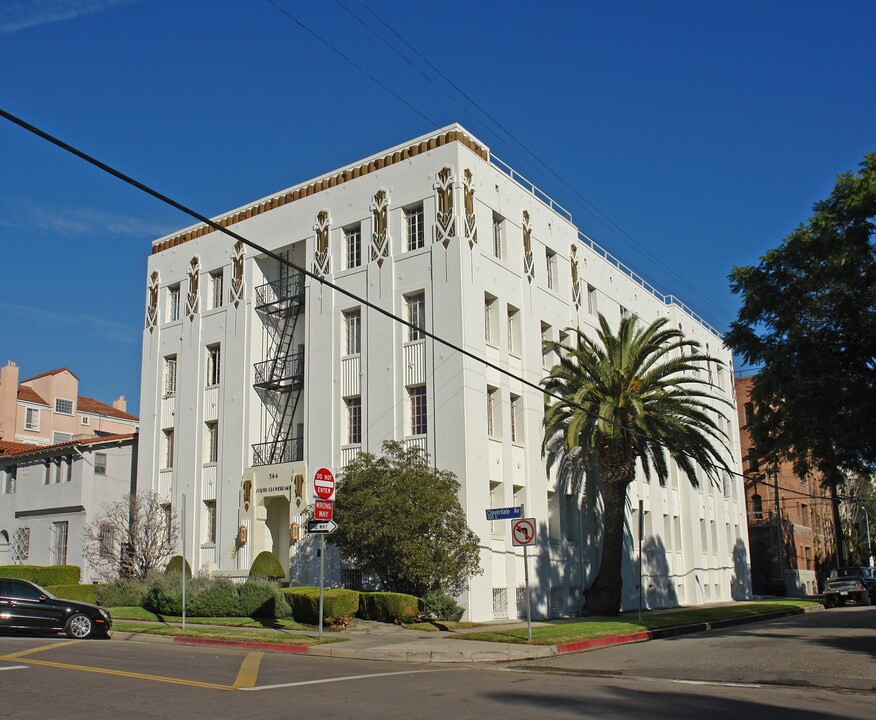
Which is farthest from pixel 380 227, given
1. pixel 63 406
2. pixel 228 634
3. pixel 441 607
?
pixel 63 406

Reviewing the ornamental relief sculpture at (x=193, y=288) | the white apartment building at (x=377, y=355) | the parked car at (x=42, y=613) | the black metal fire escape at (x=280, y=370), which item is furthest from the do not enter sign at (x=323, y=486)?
the ornamental relief sculpture at (x=193, y=288)

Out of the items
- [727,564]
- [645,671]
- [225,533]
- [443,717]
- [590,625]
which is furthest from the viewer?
[727,564]

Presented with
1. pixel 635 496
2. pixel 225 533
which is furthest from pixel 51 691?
pixel 635 496

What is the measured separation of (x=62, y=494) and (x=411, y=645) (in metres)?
25.8

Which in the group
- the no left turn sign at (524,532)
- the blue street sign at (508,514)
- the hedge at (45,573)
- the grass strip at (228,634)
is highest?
the blue street sign at (508,514)

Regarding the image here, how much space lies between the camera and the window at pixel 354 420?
32.3 metres

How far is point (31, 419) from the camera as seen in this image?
73938 mm

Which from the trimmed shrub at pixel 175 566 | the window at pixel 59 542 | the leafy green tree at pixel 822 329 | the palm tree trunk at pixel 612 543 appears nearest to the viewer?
the leafy green tree at pixel 822 329

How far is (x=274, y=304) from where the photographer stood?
36469 millimetres

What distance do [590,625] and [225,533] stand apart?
15.9 m

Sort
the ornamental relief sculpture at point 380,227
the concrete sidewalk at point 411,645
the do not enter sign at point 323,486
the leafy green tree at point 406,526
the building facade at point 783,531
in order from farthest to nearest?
the building facade at point 783,531 < the ornamental relief sculpture at point 380,227 < the leafy green tree at point 406,526 < the do not enter sign at point 323,486 < the concrete sidewalk at point 411,645

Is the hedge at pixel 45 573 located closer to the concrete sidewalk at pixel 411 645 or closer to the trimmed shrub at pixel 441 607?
the concrete sidewalk at pixel 411 645

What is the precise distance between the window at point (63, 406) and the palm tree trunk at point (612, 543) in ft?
191

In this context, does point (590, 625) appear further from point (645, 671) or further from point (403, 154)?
point (403, 154)
